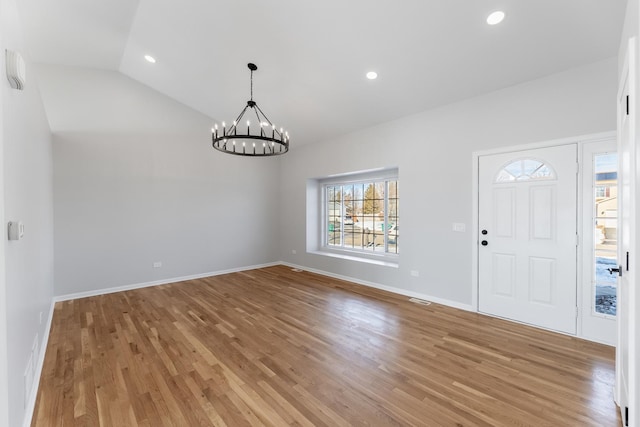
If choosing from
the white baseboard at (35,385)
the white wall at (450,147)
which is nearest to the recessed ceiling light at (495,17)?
the white wall at (450,147)

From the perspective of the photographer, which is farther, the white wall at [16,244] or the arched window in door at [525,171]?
the arched window in door at [525,171]

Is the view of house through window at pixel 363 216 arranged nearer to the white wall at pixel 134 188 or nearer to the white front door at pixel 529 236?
the white front door at pixel 529 236

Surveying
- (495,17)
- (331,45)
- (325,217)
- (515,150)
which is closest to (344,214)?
(325,217)

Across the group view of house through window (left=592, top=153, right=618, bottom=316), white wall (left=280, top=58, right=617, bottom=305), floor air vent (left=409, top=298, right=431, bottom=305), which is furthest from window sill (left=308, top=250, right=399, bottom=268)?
view of house through window (left=592, top=153, right=618, bottom=316)

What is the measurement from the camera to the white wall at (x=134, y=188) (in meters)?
4.51

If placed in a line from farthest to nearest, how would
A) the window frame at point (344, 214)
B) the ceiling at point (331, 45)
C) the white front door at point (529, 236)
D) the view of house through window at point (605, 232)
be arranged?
the window frame at point (344, 214) → the white front door at point (529, 236) → the view of house through window at point (605, 232) → the ceiling at point (331, 45)

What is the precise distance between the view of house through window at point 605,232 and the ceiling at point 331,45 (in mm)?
1134

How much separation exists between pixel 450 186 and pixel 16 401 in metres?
4.61

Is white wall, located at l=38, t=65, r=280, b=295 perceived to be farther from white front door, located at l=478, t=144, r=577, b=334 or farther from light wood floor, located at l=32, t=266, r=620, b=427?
white front door, located at l=478, t=144, r=577, b=334

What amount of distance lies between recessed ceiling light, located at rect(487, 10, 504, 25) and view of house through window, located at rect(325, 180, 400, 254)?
299cm

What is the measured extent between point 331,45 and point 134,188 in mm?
4183

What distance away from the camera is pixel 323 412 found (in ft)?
6.43

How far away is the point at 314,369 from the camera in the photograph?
2.50m

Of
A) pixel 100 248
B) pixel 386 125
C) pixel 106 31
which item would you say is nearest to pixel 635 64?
pixel 386 125
